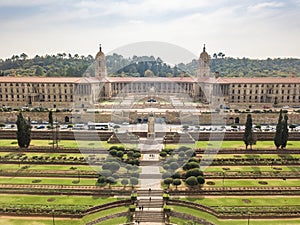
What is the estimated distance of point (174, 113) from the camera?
6438cm

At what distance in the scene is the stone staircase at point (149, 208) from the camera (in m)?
27.8

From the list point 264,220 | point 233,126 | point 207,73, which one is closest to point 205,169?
point 264,220

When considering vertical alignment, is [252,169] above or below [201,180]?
below

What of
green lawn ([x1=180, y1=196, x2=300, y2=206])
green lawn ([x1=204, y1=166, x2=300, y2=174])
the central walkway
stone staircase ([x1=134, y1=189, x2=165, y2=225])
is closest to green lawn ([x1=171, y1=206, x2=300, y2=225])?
stone staircase ([x1=134, y1=189, x2=165, y2=225])

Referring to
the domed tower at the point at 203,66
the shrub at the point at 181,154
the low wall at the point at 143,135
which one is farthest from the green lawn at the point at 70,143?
the domed tower at the point at 203,66

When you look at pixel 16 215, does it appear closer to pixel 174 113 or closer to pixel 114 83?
pixel 174 113

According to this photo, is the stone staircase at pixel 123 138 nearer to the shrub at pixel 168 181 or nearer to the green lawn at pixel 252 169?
the green lawn at pixel 252 169

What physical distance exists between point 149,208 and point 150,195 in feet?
7.49

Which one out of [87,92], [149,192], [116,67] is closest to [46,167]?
[149,192]

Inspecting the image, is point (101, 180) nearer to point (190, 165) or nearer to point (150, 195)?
point (150, 195)

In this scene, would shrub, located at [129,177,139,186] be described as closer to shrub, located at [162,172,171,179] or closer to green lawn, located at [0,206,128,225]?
shrub, located at [162,172,171,179]

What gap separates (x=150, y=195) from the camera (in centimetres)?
3166

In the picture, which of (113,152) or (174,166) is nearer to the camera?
(174,166)

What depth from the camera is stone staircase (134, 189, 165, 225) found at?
2783cm
